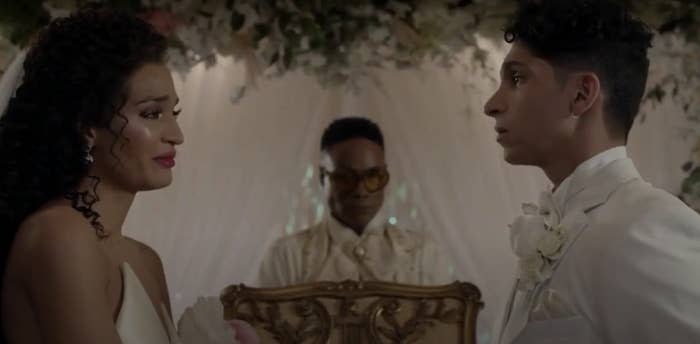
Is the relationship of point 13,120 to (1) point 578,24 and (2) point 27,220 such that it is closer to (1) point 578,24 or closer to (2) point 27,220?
(2) point 27,220

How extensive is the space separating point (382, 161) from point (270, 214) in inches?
10.1

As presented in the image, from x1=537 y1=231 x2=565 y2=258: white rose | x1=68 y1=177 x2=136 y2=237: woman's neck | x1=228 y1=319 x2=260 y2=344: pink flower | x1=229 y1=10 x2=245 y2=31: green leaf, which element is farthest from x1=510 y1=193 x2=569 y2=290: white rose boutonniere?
x1=229 y1=10 x2=245 y2=31: green leaf

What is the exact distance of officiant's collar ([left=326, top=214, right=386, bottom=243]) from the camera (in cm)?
181

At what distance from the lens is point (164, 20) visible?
1.88 metres

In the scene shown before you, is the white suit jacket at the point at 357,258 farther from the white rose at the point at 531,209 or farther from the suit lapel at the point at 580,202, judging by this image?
the suit lapel at the point at 580,202

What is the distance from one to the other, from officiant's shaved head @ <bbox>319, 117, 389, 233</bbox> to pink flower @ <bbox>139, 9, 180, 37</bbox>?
40 cm

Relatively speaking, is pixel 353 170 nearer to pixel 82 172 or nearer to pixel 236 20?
pixel 236 20

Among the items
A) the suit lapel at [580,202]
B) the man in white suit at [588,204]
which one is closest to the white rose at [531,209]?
the man in white suit at [588,204]

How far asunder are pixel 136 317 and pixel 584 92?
65cm

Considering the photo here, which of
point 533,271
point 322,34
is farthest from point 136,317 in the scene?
point 322,34

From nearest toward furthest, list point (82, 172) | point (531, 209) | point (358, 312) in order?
point (82, 172), point (531, 209), point (358, 312)

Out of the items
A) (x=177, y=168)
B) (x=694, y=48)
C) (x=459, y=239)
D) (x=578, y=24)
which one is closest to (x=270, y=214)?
(x=177, y=168)

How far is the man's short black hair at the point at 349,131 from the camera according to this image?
184cm

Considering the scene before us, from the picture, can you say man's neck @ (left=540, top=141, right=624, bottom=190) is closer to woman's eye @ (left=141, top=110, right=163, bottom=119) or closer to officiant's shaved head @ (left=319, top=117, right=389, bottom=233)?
woman's eye @ (left=141, top=110, right=163, bottom=119)
